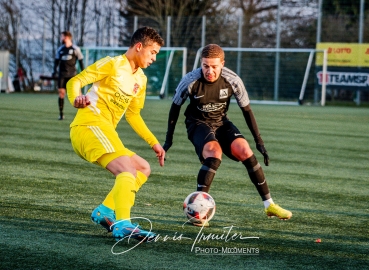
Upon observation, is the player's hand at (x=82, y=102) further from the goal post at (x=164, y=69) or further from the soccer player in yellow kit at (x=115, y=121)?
the goal post at (x=164, y=69)

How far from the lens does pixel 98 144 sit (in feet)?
16.8

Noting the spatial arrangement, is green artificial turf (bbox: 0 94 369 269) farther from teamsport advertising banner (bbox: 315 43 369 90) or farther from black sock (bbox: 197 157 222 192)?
teamsport advertising banner (bbox: 315 43 369 90)

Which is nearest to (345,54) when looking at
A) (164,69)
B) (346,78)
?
(346,78)

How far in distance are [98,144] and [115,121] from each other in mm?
453

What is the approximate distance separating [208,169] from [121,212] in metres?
1.33

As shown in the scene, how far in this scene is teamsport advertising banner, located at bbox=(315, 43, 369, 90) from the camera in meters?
28.0

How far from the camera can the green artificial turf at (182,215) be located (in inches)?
178

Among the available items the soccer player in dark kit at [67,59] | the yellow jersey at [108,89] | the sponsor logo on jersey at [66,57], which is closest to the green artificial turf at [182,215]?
the yellow jersey at [108,89]

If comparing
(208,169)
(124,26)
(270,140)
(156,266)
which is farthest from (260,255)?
(124,26)

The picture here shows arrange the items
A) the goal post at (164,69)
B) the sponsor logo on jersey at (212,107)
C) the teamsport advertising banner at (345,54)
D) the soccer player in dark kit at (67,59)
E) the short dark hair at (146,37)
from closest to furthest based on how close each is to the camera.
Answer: the short dark hair at (146,37)
the sponsor logo on jersey at (212,107)
the soccer player in dark kit at (67,59)
the teamsport advertising banner at (345,54)
the goal post at (164,69)

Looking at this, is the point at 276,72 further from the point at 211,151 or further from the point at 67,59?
the point at 211,151

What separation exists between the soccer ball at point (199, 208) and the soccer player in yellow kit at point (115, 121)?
43 centimetres

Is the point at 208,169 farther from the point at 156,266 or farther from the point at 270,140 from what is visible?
the point at 270,140

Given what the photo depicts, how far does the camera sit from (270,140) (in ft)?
44.4
